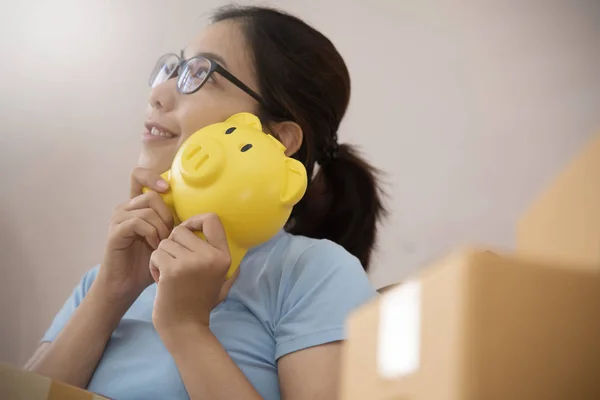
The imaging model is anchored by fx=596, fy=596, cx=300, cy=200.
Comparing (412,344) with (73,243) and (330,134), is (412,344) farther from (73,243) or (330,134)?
(73,243)

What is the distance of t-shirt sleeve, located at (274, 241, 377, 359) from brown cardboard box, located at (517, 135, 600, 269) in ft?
0.74

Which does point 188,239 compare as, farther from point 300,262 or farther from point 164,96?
point 164,96

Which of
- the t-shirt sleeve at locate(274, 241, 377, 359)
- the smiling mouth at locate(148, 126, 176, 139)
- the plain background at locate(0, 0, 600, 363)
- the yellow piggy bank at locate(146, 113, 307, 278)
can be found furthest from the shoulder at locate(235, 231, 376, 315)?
the plain background at locate(0, 0, 600, 363)

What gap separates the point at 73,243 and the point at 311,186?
1.87 ft

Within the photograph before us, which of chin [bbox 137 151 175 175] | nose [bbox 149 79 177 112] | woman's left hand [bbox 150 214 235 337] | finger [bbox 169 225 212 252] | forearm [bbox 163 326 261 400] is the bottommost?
forearm [bbox 163 326 261 400]

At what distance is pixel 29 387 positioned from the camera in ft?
1.74

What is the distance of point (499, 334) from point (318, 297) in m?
0.43

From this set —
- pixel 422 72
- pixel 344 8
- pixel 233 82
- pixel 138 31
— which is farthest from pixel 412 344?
pixel 138 31

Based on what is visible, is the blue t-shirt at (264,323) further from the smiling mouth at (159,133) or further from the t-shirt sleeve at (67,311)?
the smiling mouth at (159,133)

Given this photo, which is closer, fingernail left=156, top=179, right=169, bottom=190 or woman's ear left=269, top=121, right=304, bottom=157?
fingernail left=156, top=179, right=169, bottom=190

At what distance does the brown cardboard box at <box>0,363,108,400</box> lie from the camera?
0.53 m

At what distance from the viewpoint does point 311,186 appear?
3.45ft

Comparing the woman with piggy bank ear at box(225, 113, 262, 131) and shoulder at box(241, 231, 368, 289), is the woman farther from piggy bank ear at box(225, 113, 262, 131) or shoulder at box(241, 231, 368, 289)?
piggy bank ear at box(225, 113, 262, 131)

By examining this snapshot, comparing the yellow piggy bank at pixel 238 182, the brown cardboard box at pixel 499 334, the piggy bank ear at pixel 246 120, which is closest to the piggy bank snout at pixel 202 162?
the yellow piggy bank at pixel 238 182
